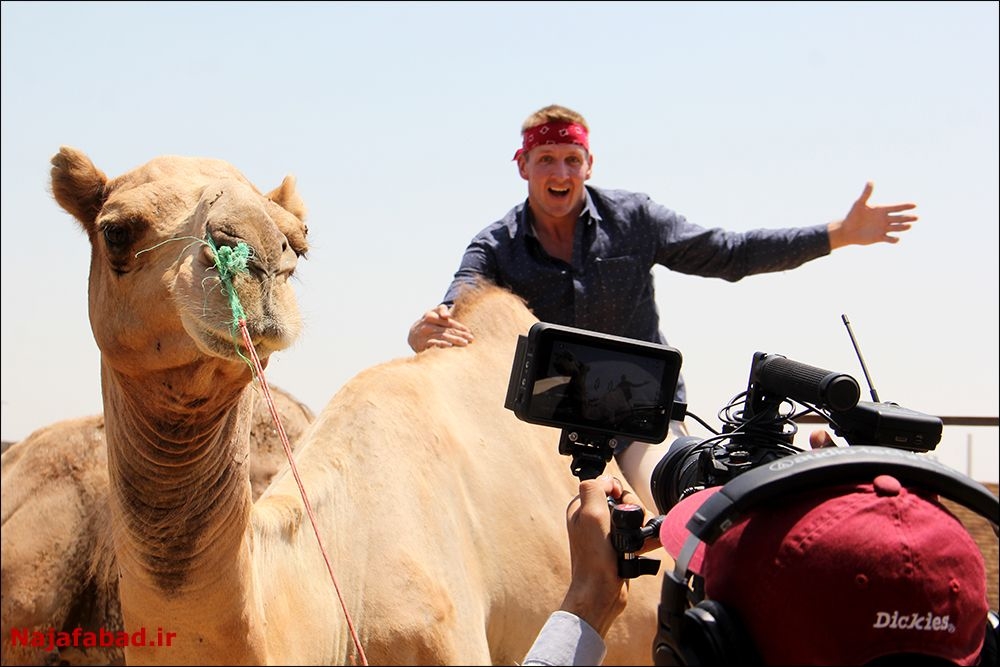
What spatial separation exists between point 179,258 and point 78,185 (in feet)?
2.29

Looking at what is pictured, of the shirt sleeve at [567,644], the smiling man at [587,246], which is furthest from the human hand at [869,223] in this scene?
the shirt sleeve at [567,644]

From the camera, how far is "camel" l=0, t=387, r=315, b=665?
598cm

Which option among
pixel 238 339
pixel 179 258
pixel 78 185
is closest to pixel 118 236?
pixel 179 258

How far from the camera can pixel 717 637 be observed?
1.28m

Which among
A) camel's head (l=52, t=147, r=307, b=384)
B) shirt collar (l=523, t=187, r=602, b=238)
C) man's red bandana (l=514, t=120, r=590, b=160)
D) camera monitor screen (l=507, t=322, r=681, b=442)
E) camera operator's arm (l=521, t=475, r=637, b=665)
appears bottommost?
camera operator's arm (l=521, t=475, r=637, b=665)

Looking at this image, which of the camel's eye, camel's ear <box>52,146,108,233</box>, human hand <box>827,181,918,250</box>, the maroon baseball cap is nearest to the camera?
the maroon baseball cap

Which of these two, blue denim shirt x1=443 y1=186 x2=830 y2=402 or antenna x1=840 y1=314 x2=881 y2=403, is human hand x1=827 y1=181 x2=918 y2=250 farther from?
antenna x1=840 y1=314 x2=881 y2=403

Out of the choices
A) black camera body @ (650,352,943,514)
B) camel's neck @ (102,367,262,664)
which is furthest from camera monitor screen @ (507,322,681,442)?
camel's neck @ (102,367,262,664)

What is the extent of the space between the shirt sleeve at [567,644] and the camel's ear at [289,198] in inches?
89.6

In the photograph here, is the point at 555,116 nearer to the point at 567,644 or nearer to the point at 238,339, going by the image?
the point at 238,339

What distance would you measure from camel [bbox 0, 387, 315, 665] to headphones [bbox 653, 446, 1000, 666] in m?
4.55

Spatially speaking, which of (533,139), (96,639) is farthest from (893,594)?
(96,639)

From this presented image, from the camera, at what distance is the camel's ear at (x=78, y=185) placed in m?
3.48

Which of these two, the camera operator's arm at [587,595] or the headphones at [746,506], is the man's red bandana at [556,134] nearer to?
the camera operator's arm at [587,595]
